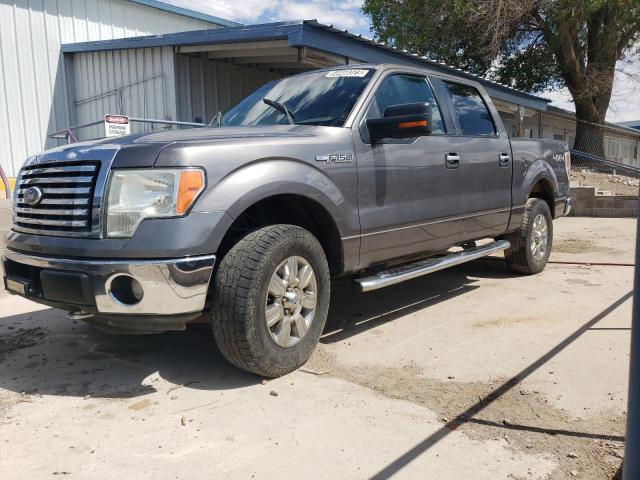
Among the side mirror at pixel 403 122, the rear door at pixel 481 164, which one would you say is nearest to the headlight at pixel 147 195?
the side mirror at pixel 403 122

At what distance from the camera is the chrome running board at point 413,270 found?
3943 mm

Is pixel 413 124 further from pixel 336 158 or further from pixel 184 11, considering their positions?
pixel 184 11

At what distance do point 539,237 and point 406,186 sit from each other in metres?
2.79

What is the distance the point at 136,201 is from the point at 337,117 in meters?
1.61

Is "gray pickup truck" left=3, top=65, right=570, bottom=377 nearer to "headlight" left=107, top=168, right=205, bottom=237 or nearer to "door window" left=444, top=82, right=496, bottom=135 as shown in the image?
"headlight" left=107, top=168, right=205, bottom=237

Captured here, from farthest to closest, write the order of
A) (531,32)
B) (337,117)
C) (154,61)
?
1. (531,32)
2. (154,61)
3. (337,117)

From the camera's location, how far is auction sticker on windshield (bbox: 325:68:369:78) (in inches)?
171

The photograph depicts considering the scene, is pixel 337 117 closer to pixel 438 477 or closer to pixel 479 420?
pixel 479 420

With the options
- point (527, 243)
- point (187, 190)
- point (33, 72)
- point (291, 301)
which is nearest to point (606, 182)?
point (527, 243)

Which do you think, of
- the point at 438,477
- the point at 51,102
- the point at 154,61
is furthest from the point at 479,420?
the point at 51,102

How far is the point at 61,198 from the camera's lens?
10.6 ft

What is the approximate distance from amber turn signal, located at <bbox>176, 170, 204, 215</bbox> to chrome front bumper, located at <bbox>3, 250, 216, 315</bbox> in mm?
273

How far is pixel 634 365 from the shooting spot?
182cm

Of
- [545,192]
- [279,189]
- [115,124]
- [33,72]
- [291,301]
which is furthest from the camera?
[33,72]
